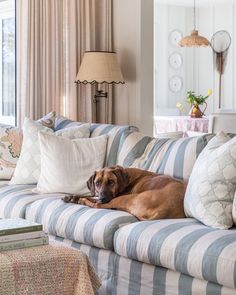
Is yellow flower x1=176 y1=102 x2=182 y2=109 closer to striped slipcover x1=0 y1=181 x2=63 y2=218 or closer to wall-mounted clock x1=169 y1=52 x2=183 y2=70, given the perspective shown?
wall-mounted clock x1=169 y1=52 x2=183 y2=70

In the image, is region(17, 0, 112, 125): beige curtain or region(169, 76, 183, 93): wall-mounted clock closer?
region(17, 0, 112, 125): beige curtain

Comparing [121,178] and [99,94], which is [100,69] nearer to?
[99,94]

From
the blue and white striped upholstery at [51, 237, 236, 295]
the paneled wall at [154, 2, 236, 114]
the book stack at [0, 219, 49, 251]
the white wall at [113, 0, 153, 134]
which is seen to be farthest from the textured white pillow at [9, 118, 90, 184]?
the paneled wall at [154, 2, 236, 114]

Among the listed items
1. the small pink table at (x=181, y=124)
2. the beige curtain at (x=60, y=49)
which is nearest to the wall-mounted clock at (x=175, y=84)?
the small pink table at (x=181, y=124)

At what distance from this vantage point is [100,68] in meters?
5.21

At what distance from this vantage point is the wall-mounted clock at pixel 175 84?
1019cm

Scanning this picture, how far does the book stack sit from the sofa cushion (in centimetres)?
63

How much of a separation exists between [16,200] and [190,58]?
7.12 m

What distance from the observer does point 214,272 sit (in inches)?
98.9

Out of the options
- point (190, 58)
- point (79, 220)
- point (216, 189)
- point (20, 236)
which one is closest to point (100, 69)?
point (79, 220)

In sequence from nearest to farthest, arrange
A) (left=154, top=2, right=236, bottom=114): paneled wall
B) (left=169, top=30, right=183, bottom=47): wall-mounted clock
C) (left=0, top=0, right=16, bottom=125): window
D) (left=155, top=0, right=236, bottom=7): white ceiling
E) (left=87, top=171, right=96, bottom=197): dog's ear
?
(left=87, top=171, right=96, bottom=197): dog's ear → (left=0, top=0, right=16, bottom=125): window → (left=155, top=0, right=236, bottom=7): white ceiling → (left=154, top=2, right=236, bottom=114): paneled wall → (left=169, top=30, right=183, bottom=47): wall-mounted clock

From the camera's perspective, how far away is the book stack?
2420 millimetres

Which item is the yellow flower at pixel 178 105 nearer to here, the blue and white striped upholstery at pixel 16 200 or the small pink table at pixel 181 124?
the small pink table at pixel 181 124

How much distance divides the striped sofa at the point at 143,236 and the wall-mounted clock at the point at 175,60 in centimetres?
622
